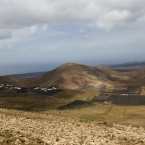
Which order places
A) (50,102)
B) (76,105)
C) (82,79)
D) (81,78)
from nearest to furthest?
(76,105)
(50,102)
(82,79)
(81,78)

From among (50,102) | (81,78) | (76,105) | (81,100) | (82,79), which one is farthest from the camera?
(81,78)

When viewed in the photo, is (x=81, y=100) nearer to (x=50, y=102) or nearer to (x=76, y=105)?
(x=76, y=105)

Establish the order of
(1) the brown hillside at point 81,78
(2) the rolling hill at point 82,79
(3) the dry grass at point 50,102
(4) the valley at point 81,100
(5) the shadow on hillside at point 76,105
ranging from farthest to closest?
(1) the brown hillside at point 81,78 < (2) the rolling hill at point 82,79 < (5) the shadow on hillside at point 76,105 < (3) the dry grass at point 50,102 < (4) the valley at point 81,100

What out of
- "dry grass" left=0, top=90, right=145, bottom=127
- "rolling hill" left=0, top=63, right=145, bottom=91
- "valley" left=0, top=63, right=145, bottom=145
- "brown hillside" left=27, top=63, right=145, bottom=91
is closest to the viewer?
"valley" left=0, top=63, right=145, bottom=145

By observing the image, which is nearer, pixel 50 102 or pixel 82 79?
pixel 50 102

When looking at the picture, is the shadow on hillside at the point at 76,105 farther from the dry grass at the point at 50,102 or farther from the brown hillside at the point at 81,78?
the brown hillside at the point at 81,78

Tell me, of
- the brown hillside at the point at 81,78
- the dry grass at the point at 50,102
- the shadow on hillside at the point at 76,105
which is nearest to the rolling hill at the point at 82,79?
the brown hillside at the point at 81,78

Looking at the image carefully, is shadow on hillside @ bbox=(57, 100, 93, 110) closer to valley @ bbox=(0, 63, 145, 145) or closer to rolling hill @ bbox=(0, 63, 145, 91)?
valley @ bbox=(0, 63, 145, 145)

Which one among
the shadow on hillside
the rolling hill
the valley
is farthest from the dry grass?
the rolling hill

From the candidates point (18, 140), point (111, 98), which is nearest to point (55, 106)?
point (111, 98)

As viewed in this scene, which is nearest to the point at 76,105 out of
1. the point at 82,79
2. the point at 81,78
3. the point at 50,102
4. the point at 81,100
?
the point at 81,100

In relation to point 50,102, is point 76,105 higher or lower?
lower
